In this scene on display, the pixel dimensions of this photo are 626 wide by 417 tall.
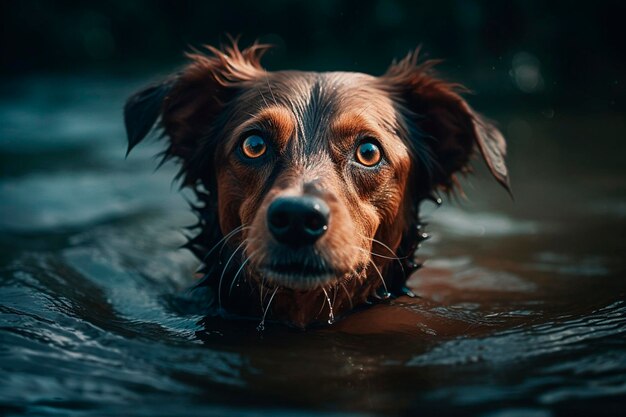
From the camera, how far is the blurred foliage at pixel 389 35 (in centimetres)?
1148

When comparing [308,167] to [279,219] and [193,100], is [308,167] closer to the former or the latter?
[279,219]

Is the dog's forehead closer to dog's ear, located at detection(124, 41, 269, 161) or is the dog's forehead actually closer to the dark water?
dog's ear, located at detection(124, 41, 269, 161)

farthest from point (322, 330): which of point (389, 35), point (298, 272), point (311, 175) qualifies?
point (389, 35)

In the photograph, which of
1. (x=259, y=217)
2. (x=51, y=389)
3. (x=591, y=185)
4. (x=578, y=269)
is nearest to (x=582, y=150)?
(x=591, y=185)

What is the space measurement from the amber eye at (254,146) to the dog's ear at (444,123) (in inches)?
41.5

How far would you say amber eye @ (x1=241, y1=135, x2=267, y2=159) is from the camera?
4.27m

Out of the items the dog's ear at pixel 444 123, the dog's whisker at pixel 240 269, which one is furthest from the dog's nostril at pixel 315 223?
the dog's ear at pixel 444 123

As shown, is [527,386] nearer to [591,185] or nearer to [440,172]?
[440,172]

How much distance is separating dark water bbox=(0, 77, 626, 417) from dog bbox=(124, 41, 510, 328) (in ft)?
0.88

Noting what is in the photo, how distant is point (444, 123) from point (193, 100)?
1.60 metres

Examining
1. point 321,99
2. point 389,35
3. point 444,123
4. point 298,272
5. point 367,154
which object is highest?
point 389,35

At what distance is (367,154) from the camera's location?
4.31 meters

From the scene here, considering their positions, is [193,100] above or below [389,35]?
below

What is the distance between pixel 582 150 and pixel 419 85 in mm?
5333
